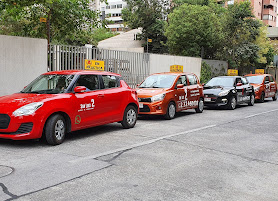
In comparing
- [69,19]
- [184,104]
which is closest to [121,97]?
[184,104]

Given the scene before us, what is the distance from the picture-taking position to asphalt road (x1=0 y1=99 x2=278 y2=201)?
15.9ft

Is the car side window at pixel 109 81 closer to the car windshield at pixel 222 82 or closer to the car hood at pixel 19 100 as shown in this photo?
the car hood at pixel 19 100

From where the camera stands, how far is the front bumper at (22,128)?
24.0 feet

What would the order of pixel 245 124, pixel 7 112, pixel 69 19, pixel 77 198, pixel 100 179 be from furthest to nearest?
pixel 69 19 < pixel 245 124 < pixel 7 112 < pixel 100 179 < pixel 77 198

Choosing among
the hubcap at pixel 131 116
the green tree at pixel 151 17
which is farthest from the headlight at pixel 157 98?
the green tree at pixel 151 17

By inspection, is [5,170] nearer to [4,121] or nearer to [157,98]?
[4,121]

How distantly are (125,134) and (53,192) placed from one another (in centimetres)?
479

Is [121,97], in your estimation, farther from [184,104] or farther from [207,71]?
[207,71]

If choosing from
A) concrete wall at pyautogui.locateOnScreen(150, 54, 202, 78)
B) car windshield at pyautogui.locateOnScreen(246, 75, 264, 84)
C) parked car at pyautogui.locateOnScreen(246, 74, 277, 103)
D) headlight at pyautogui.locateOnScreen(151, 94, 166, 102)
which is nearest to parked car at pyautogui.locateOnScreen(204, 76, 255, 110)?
parked car at pyautogui.locateOnScreen(246, 74, 277, 103)

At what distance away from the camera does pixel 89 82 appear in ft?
29.7

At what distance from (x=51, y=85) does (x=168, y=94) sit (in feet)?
16.5

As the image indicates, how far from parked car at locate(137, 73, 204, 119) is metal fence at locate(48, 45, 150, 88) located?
426 cm

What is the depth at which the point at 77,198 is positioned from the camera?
4547 millimetres

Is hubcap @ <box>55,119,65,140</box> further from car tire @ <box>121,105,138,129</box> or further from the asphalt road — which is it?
car tire @ <box>121,105,138,129</box>
